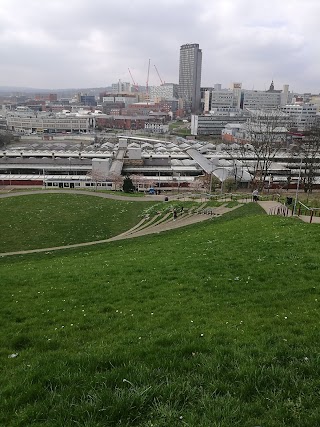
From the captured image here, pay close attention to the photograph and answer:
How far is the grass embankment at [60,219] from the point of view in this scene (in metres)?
20.1

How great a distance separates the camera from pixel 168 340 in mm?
6078

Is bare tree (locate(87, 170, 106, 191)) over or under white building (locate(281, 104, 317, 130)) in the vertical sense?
under

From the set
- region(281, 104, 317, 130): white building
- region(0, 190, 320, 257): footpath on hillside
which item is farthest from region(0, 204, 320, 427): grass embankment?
region(281, 104, 317, 130): white building

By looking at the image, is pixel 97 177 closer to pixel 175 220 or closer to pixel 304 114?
pixel 175 220

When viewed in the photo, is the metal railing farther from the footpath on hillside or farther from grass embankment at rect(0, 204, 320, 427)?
grass embankment at rect(0, 204, 320, 427)

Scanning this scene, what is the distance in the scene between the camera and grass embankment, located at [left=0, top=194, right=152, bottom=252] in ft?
66.1

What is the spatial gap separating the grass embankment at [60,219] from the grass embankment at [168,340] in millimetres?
7432

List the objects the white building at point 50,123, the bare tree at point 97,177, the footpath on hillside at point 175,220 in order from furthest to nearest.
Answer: the white building at point 50,123
the bare tree at point 97,177
the footpath on hillside at point 175,220

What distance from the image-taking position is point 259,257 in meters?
11.6

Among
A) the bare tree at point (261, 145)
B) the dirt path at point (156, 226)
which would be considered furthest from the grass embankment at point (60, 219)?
the bare tree at point (261, 145)

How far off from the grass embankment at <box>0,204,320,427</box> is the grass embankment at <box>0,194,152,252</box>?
7.43 meters

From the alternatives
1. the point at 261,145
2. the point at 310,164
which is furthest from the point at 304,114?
the point at 310,164

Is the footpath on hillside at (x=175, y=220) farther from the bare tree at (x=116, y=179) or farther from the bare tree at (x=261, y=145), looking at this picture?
the bare tree at (x=116, y=179)

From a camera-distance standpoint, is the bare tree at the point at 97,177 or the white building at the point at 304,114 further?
the white building at the point at 304,114
